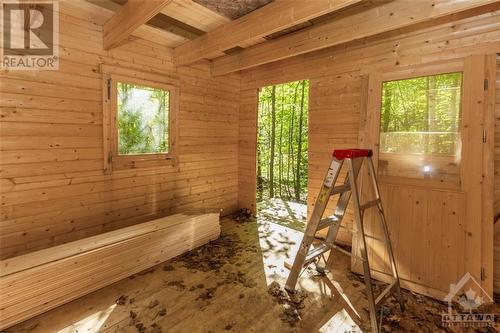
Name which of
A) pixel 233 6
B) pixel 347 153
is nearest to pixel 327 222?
pixel 347 153

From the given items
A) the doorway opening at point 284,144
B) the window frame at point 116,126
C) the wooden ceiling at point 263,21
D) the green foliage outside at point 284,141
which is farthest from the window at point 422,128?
the green foliage outside at point 284,141

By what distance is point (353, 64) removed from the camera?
11.3 feet

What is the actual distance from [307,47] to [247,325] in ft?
9.79

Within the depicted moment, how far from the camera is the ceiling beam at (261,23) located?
6.60 ft

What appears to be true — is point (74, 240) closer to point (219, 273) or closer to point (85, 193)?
point (85, 193)

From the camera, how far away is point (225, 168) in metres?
4.87

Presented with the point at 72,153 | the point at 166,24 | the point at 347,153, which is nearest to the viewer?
the point at 347,153

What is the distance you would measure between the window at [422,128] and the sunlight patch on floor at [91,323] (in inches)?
124

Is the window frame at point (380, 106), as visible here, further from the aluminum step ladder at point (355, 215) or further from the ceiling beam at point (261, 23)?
the ceiling beam at point (261, 23)

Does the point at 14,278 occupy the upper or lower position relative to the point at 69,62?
lower

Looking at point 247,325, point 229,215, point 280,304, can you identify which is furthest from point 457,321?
point 229,215

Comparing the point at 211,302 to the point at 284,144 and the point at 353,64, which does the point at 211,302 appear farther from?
the point at 284,144

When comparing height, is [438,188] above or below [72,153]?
below

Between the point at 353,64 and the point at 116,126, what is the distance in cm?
328
